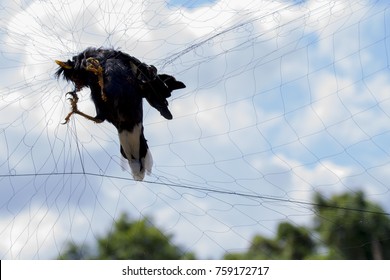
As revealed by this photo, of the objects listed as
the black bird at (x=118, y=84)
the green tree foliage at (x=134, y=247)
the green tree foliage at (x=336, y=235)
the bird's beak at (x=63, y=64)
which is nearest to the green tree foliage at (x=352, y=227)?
the green tree foliage at (x=336, y=235)

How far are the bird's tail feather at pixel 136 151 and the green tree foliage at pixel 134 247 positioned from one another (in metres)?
0.22

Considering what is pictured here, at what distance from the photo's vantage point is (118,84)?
2.63 m

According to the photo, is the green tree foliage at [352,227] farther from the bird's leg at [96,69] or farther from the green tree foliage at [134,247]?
the bird's leg at [96,69]

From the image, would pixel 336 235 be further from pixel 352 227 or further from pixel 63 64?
pixel 63 64

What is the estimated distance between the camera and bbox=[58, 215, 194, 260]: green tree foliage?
2596 millimetres

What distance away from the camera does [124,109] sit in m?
2.72

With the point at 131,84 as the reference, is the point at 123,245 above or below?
below

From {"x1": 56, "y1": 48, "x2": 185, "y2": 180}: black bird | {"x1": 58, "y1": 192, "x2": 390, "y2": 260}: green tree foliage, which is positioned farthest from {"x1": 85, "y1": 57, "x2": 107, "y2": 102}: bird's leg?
{"x1": 58, "y1": 192, "x2": 390, "y2": 260}: green tree foliage

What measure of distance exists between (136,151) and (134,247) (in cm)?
42

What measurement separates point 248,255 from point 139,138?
35.2 inches

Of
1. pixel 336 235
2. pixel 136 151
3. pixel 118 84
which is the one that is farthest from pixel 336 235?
pixel 136 151

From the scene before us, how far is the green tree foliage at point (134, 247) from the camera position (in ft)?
8.52

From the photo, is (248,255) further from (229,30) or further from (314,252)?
(229,30)
